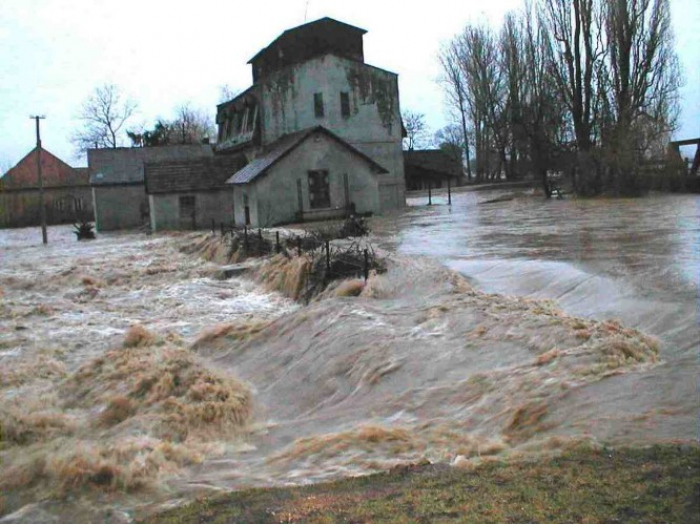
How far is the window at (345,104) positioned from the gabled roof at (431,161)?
92.8ft

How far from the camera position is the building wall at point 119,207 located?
155ft

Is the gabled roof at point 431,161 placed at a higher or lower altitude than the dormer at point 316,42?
lower

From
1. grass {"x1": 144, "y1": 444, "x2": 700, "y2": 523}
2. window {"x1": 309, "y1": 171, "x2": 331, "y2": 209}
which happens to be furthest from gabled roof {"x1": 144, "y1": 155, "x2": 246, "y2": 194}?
grass {"x1": 144, "y1": 444, "x2": 700, "y2": 523}

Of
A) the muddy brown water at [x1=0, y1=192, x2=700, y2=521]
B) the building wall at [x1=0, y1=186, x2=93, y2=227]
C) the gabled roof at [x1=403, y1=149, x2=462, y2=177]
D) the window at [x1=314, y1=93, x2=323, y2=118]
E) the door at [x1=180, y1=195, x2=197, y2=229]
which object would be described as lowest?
the muddy brown water at [x1=0, y1=192, x2=700, y2=521]

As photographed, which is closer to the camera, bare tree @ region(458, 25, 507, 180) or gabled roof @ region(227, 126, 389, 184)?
gabled roof @ region(227, 126, 389, 184)

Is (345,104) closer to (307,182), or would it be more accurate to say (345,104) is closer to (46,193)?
(307,182)

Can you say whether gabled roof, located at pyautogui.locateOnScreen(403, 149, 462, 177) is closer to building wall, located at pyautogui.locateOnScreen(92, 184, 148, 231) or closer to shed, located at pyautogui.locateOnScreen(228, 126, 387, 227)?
building wall, located at pyautogui.locateOnScreen(92, 184, 148, 231)

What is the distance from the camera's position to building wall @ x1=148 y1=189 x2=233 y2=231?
39281 mm

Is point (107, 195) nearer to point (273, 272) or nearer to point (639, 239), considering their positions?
point (273, 272)

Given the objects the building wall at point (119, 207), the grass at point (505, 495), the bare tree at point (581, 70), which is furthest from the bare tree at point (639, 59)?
the grass at point (505, 495)

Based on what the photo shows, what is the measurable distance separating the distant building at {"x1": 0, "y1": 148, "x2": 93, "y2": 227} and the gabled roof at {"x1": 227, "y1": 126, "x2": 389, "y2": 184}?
30.2 m

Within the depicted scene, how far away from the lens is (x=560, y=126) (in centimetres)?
4366

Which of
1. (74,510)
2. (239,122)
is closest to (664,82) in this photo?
(239,122)

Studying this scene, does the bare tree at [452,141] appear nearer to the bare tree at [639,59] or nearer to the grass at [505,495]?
the bare tree at [639,59]
